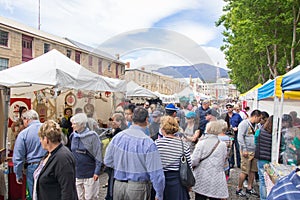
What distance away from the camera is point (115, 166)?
2.40m

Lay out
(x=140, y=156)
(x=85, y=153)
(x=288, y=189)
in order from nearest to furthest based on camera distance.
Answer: (x=288, y=189) < (x=140, y=156) < (x=85, y=153)

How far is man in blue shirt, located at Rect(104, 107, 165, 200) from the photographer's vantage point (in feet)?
7.46

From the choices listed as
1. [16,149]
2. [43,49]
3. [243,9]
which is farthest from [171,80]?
[43,49]

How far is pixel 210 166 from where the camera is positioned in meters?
2.94

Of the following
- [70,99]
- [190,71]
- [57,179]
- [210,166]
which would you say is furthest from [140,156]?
[70,99]

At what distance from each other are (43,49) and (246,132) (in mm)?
23600

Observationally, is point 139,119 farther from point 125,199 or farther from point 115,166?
point 125,199

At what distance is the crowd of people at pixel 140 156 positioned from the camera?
224 centimetres

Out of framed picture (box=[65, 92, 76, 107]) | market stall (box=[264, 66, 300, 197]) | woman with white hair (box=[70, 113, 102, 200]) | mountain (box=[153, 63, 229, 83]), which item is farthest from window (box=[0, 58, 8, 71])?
market stall (box=[264, 66, 300, 197])

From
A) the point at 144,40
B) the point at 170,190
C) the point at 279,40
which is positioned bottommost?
the point at 170,190

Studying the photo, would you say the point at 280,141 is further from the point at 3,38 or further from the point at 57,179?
the point at 3,38

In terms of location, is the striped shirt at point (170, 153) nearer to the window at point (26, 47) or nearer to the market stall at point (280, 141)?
the market stall at point (280, 141)

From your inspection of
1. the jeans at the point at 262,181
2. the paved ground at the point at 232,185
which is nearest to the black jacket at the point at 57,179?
the paved ground at the point at 232,185

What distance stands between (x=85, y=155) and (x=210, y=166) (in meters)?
1.70
